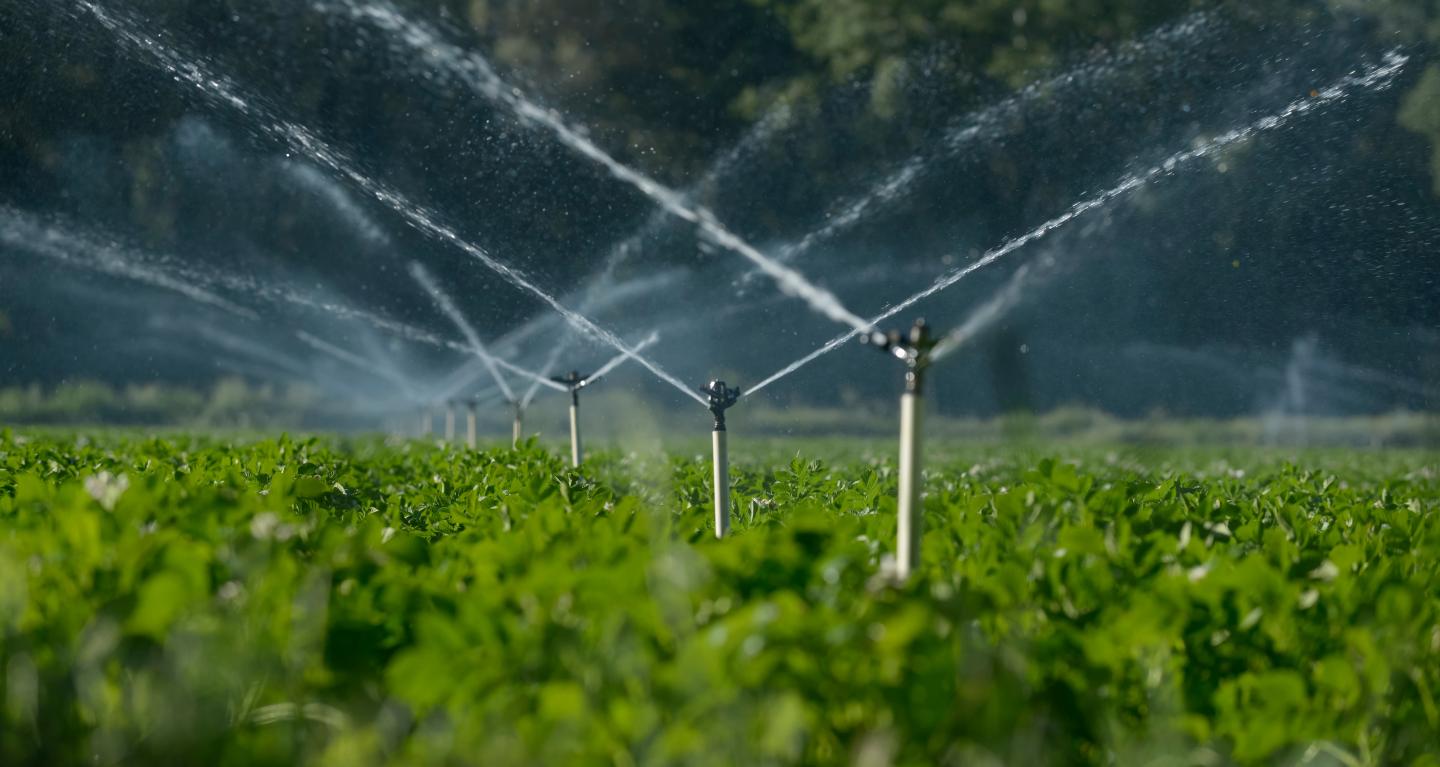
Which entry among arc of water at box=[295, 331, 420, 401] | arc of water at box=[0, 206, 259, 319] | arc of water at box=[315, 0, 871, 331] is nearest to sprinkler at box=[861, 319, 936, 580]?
arc of water at box=[315, 0, 871, 331]

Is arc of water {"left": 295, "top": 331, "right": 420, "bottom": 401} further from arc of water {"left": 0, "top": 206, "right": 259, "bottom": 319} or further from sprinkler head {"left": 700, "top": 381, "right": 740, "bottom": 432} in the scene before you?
sprinkler head {"left": 700, "top": 381, "right": 740, "bottom": 432}

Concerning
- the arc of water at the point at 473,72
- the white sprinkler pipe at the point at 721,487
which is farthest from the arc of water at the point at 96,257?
the white sprinkler pipe at the point at 721,487

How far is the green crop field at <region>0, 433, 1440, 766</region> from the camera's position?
82.5 inches

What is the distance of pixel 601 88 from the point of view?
33812 mm

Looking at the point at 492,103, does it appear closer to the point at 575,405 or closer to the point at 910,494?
the point at 575,405

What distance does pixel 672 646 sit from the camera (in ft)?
7.84

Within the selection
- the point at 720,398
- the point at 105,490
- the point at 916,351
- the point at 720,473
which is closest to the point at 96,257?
the point at 720,398

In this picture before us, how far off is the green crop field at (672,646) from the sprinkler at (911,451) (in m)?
0.10

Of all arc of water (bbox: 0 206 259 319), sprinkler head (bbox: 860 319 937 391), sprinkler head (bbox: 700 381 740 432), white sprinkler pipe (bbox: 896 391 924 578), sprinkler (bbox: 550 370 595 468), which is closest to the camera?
white sprinkler pipe (bbox: 896 391 924 578)

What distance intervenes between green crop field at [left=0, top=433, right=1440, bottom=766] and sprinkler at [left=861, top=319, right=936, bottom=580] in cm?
10

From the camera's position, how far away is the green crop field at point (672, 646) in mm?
2096

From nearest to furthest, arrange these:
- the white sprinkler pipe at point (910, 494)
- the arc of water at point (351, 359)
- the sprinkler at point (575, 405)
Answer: the white sprinkler pipe at point (910, 494)
the sprinkler at point (575, 405)
the arc of water at point (351, 359)

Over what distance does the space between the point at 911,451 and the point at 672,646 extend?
0.73 m

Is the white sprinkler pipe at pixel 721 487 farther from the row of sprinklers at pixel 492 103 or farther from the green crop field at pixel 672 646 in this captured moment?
the row of sprinklers at pixel 492 103
